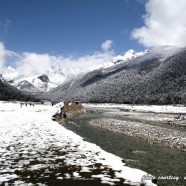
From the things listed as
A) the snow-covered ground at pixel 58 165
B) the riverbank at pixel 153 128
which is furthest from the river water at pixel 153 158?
the riverbank at pixel 153 128

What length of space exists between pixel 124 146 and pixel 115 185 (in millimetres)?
12900

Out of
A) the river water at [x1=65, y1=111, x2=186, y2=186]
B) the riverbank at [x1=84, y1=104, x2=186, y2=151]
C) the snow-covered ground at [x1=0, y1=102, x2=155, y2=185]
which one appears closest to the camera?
the snow-covered ground at [x1=0, y1=102, x2=155, y2=185]

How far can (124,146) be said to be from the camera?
26.1 meters

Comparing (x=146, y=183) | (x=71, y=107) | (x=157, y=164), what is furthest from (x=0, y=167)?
(x=71, y=107)

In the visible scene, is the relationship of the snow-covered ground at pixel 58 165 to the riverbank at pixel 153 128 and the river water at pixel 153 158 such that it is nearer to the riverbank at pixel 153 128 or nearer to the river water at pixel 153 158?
the river water at pixel 153 158

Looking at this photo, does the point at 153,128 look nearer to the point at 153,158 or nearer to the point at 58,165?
the point at 153,158

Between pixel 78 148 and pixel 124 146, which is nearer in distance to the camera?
pixel 78 148

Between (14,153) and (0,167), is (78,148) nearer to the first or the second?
(14,153)

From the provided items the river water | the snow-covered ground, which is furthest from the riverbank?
the snow-covered ground

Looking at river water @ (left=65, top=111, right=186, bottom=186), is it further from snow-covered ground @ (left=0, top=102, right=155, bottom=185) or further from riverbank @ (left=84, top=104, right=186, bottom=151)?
riverbank @ (left=84, top=104, right=186, bottom=151)

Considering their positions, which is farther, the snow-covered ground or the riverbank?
the riverbank

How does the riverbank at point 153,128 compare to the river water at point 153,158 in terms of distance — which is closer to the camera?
the river water at point 153,158

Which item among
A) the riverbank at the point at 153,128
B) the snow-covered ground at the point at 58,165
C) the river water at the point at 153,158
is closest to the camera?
the snow-covered ground at the point at 58,165

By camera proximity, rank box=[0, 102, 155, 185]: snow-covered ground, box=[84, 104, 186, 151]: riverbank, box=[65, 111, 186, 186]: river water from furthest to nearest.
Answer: box=[84, 104, 186, 151]: riverbank
box=[65, 111, 186, 186]: river water
box=[0, 102, 155, 185]: snow-covered ground
